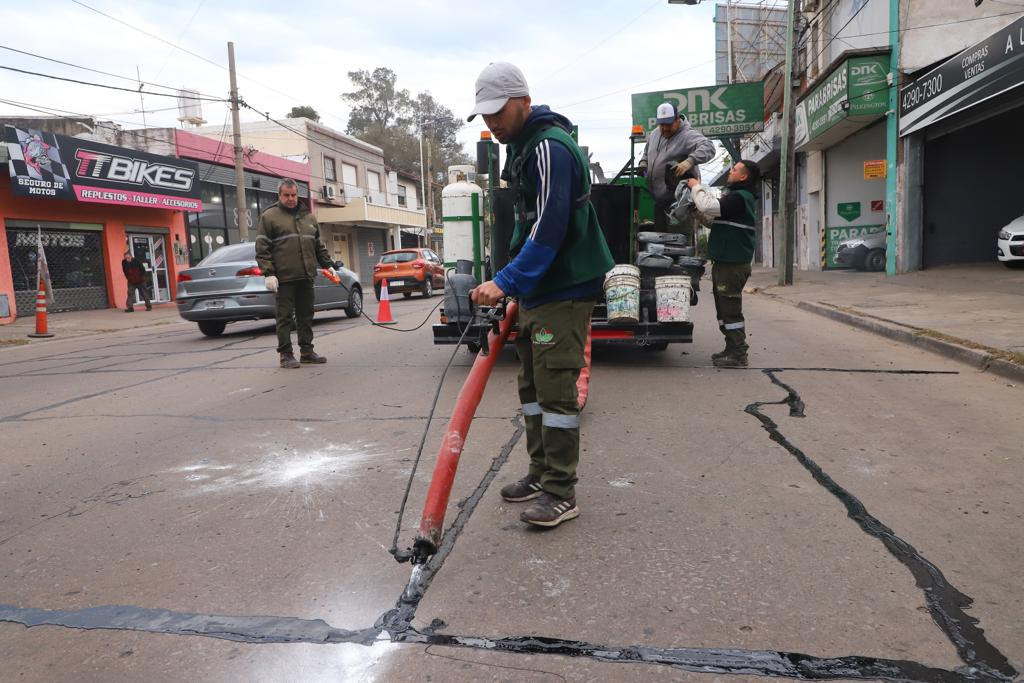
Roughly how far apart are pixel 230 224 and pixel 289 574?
26.0 meters

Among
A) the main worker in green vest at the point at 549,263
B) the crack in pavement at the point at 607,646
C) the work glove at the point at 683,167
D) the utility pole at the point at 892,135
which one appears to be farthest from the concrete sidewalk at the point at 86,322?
the utility pole at the point at 892,135

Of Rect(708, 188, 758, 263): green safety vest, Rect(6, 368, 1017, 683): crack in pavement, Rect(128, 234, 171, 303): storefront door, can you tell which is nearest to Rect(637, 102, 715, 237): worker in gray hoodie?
Rect(708, 188, 758, 263): green safety vest

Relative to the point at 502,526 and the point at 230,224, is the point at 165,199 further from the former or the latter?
the point at 502,526

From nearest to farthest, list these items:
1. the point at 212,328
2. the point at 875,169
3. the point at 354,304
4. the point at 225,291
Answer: the point at 225,291, the point at 212,328, the point at 354,304, the point at 875,169

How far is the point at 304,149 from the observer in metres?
33.8

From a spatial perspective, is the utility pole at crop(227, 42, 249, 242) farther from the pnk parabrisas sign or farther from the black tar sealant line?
the black tar sealant line

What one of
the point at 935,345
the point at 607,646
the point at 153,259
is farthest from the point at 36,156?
the point at 607,646

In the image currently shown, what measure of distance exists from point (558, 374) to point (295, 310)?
5.47 metres

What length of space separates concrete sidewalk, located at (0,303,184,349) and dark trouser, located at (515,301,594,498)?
1214 cm

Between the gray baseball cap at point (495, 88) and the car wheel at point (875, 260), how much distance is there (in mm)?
20435

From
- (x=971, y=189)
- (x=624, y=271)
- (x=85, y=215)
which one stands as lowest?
(x=624, y=271)

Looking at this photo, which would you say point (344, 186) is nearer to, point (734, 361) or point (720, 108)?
point (720, 108)

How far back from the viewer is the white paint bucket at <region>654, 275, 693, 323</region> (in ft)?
20.8

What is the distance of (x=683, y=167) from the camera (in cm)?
617
